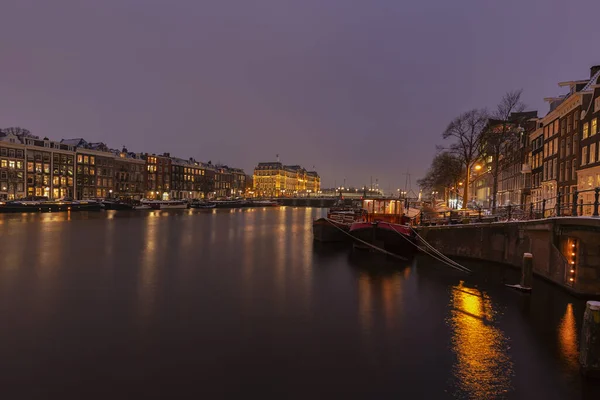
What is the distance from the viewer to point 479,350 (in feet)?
43.8

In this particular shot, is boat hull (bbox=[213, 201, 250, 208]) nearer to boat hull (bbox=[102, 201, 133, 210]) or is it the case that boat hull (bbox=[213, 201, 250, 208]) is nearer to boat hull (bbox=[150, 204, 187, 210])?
boat hull (bbox=[150, 204, 187, 210])

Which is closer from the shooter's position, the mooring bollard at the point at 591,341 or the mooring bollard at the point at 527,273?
the mooring bollard at the point at 591,341

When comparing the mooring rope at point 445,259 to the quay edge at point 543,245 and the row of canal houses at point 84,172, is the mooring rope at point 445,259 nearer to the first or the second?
the quay edge at point 543,245

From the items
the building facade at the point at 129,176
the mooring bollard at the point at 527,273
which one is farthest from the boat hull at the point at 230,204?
the mooring bollard at the point at 527,273

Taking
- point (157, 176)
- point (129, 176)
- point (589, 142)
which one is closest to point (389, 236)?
point (589, 142)

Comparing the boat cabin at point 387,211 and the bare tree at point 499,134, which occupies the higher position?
the bare tree at point 499,134

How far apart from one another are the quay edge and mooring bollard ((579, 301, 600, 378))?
6934 millimetres

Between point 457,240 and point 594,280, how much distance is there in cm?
1284

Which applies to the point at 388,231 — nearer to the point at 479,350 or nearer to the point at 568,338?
the point at 568,338

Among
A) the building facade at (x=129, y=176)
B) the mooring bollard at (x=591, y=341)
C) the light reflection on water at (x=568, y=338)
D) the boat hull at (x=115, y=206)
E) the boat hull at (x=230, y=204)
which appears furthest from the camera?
the boat hull at (x=230, y=204)

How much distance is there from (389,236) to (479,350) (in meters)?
21.8

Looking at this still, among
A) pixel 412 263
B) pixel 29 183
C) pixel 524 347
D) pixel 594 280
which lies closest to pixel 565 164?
pixel 412 263

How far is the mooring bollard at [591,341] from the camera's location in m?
10.1

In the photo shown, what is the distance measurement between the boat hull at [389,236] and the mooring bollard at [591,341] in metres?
22.6
